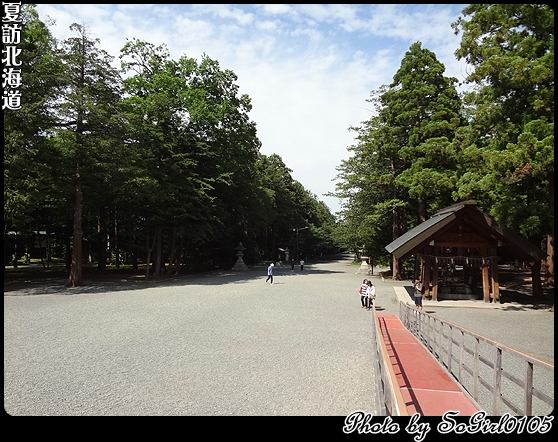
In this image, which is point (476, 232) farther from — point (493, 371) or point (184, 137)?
point (184, 137)

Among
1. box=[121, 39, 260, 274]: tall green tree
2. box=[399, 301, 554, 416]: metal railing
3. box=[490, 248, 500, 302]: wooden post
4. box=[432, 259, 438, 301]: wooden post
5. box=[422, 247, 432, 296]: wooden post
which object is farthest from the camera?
box=[121, 39, 260, 274]: tall green tree

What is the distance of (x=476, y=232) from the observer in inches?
664

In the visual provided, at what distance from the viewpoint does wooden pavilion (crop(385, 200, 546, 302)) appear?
16.0 meters

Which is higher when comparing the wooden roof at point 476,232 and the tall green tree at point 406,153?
the tall green tree at point 406,153

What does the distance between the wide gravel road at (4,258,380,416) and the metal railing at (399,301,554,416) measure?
1.46 metres

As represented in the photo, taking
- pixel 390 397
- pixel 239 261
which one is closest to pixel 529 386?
pixel 390 397

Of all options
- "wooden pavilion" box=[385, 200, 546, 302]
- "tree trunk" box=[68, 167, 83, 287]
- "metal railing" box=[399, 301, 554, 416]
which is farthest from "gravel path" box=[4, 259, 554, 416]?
"tree trunk" box=[68, 167, 83, 287]

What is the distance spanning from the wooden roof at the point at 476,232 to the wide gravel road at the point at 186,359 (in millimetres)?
4567

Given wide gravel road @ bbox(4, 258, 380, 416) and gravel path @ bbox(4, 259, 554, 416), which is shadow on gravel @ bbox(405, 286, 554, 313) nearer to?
gravel path @ bbox(4, 259, 554, 416)

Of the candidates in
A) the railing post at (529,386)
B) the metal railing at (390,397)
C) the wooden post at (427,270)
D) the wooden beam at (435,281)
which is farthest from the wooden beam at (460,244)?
the metal railing at (390,397)

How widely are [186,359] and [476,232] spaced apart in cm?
1480

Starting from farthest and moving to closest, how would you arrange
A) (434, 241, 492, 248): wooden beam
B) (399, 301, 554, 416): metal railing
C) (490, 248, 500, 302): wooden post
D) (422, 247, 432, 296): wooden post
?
(422, 247, 432, 296): wooden post < (434, 241, 492, 248): wooden beam < (490, 248, 500, 302): wooden post < (399, 301, 554, 416): metal railing

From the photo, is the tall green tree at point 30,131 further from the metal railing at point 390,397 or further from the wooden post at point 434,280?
the wooden post at point 434,280

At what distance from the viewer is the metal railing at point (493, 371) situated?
3637 millimetres
